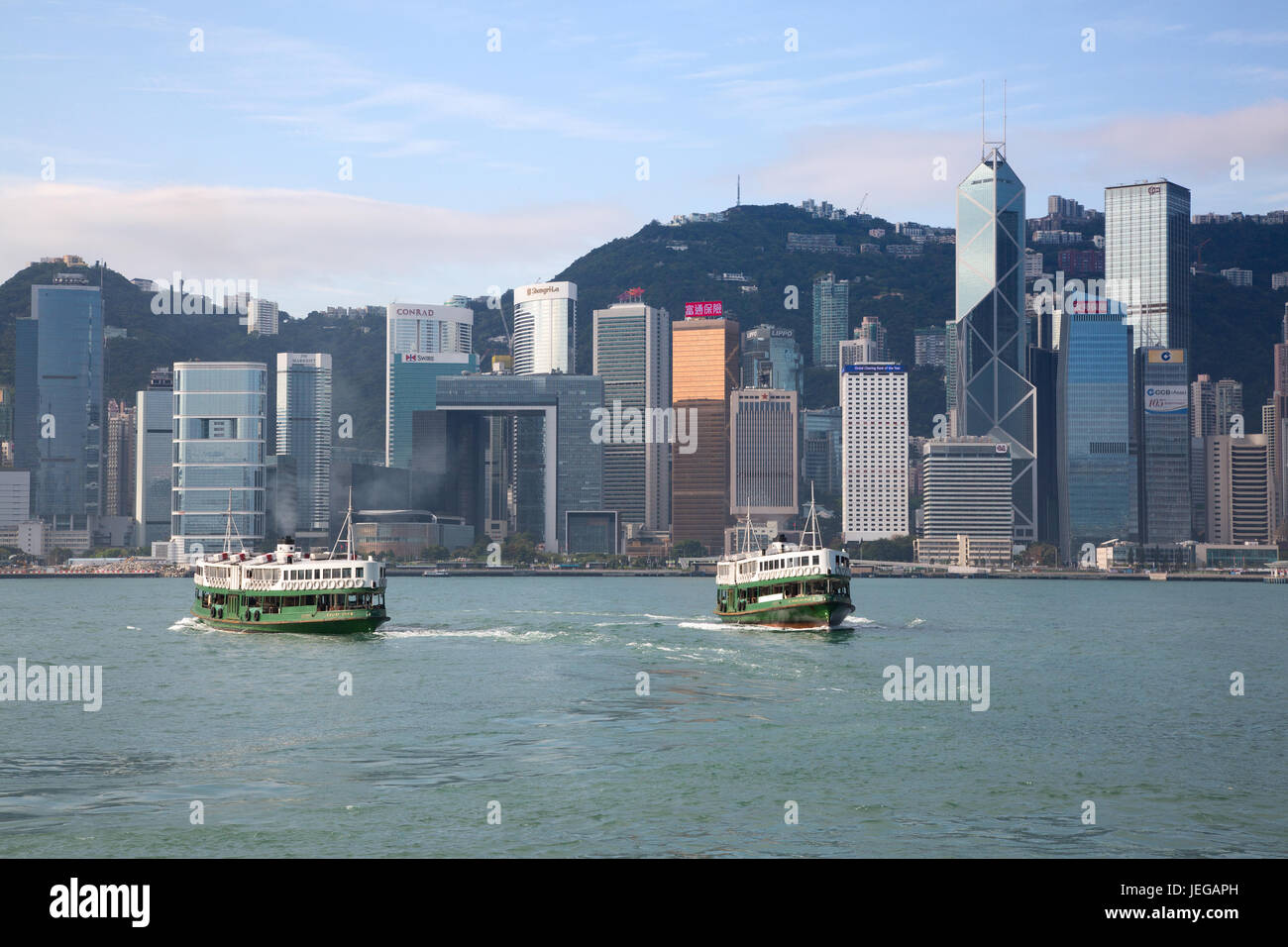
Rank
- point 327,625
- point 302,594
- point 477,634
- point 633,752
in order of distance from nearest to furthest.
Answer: point 633,752, point 327,625, point 302,594, point 477,634

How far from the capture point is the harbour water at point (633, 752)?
3453 centimetres

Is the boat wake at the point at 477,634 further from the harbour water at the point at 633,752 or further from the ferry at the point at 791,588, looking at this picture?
the ferry at the point at 791,588

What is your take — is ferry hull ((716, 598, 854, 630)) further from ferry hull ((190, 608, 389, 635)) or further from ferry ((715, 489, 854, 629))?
ferry hull ((190, 608, 389, 635))

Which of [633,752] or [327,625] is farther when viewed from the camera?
[327,625]

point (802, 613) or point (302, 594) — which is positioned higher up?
point (302, 594)

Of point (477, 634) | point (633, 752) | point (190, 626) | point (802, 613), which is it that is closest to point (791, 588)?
Result: point (802, 613)

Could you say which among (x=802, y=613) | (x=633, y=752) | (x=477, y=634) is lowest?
(x=477, y=634)

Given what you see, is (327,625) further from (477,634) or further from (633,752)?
(633,752)

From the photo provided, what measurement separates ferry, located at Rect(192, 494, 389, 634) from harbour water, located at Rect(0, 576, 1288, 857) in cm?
239

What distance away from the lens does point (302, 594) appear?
97062 mm

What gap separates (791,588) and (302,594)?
37.3m

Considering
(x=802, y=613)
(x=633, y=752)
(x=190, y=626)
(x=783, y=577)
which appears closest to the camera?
(x=633, y=752)
